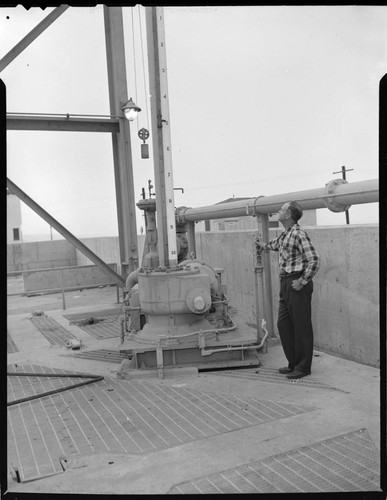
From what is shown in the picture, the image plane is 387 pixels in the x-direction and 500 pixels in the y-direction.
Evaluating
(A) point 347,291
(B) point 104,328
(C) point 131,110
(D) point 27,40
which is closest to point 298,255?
(A) point 347,291

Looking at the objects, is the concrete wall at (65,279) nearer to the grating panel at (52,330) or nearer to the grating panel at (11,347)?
the grating panel at (52,330)

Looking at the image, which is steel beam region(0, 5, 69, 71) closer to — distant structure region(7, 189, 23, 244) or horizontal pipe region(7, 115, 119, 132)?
horizontal pipe region(7, 115, 119, 132)

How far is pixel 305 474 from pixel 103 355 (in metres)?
4.23

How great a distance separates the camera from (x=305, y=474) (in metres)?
3.26

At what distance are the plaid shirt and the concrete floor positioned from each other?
1136 mm

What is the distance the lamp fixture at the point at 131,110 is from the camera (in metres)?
9.99

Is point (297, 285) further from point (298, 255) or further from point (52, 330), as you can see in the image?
point (52, 330)

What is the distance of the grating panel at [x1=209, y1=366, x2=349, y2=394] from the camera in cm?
505

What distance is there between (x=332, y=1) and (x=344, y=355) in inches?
182

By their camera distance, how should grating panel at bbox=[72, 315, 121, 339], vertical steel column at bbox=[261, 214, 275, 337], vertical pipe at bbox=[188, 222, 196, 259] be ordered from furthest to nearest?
vertical pipe at bbox=[188, 222, 196, 259]
grating panel at bbox=[72, 315, 121, 339]
vertical steel column at bbox=[261, 214, 275, 337]

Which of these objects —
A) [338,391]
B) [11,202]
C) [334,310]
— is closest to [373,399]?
[338,391]

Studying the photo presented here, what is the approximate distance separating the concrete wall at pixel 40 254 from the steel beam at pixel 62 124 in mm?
16561

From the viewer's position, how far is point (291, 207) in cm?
546

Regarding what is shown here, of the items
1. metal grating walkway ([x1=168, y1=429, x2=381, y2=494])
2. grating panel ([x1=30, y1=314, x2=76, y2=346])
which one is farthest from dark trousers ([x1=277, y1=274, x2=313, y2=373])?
grating panel ([x1=30, y1=314, x2=76, y2=346])
